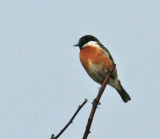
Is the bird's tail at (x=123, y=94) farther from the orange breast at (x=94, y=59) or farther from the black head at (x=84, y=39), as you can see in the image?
the black head at (x=84, y=39)

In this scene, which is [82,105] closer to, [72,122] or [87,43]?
[72,122]

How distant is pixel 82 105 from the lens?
→ 245 cm

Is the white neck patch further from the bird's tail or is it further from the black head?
the bird's tail

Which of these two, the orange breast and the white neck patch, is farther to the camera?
the white neck patch

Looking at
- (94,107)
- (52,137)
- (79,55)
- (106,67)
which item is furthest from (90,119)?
(79,55)

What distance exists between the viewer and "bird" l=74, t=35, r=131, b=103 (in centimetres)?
783

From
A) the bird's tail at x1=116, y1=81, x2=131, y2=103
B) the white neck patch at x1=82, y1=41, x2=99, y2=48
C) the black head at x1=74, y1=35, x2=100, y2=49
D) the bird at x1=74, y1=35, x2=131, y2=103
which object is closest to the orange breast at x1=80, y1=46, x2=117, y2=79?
the bird at x1=74, y1=35, x2=131, y2=103

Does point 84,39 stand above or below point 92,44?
above

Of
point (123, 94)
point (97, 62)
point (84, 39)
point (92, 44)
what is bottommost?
point (123, 94)

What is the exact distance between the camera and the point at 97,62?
793 cm

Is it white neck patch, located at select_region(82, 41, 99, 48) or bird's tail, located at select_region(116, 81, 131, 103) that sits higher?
white neck patch, located at select_region(82, 41, 99, 48)

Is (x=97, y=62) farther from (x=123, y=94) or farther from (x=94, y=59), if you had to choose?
(x=123, y=94)

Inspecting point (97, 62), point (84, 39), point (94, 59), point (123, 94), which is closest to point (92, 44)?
point (84, 39)

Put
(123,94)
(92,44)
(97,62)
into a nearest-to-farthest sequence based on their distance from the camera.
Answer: (97,62) → (92,44) → (123,94)
